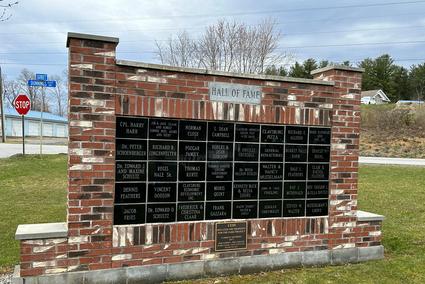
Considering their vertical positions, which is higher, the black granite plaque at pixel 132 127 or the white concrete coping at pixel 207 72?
the white concrete coping at pixel 207 72

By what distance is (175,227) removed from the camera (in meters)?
4.74

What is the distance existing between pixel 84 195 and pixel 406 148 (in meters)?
27.4

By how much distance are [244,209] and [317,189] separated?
1.02 m

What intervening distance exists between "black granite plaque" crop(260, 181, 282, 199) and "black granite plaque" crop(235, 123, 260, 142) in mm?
564

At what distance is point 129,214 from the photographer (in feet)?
14.9

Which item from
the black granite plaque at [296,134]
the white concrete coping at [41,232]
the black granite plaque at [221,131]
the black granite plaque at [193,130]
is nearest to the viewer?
the white concrete coping at [41,232]

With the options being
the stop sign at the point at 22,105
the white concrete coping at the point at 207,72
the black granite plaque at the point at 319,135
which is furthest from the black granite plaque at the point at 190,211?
the stop sign at the point at 22,105

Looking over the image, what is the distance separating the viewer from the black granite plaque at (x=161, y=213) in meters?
4.64

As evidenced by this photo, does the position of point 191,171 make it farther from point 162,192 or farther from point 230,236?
point 230,236

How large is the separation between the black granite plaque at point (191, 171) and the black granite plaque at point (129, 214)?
551mm

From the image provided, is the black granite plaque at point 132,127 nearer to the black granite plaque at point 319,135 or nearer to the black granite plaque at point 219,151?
the black granite plaque at point 219,151

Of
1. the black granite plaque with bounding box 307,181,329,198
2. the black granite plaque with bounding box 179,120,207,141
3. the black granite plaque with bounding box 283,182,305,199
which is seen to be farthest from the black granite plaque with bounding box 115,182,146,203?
the black granite plaque with bounding box 307,181,329,198

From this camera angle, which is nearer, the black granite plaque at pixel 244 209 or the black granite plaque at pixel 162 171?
the black granite plaque at pixel 162 171

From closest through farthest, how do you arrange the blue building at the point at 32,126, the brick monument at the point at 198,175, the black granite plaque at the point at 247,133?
the brick monument at the point at 198,175
the black granite plaque at the point at 247,133
the blue building at the point at 32,126
